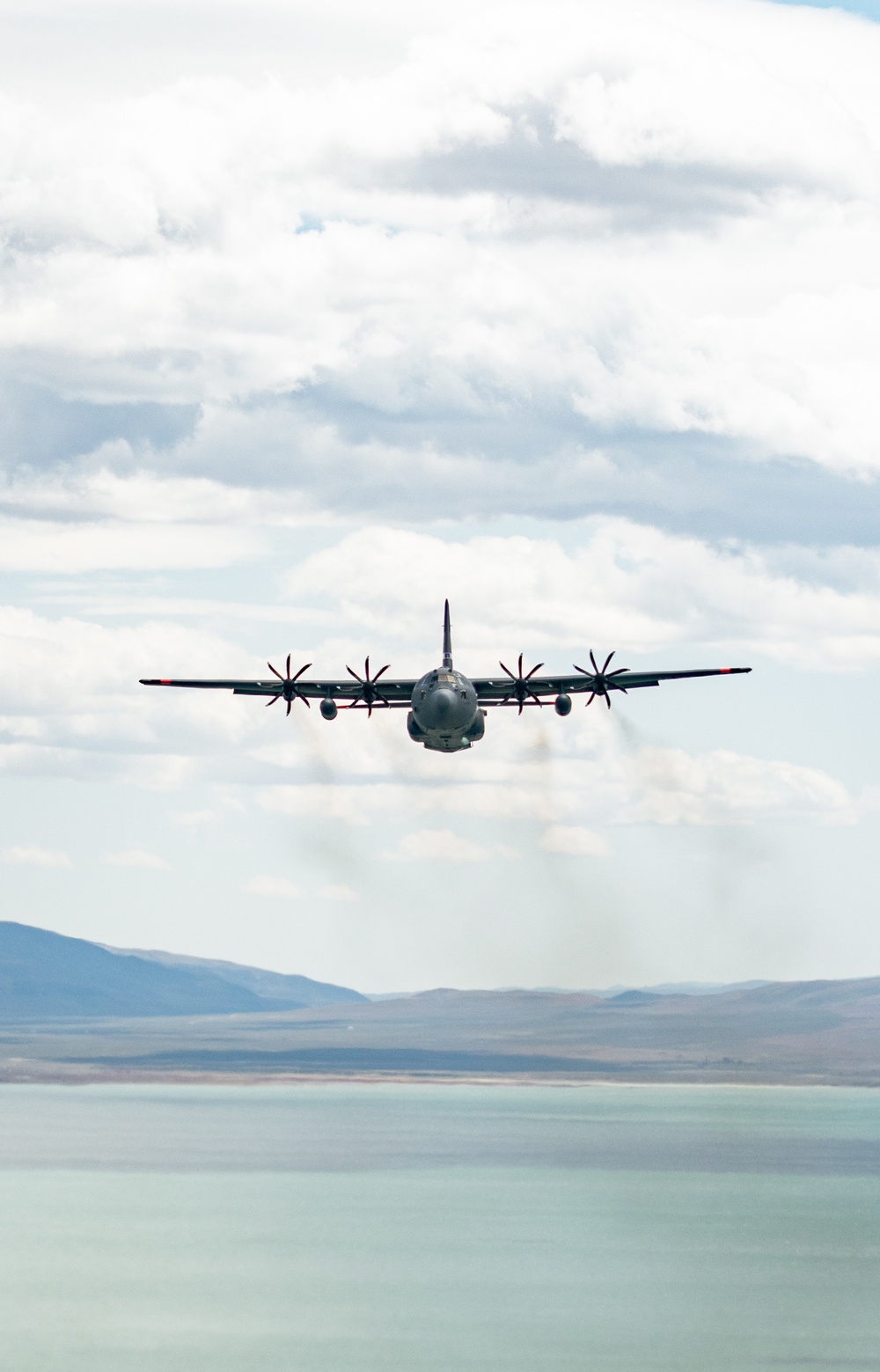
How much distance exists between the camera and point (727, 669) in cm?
14250

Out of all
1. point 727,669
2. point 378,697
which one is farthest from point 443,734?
point 727,669

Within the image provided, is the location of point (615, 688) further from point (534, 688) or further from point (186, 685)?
point (186, 685)

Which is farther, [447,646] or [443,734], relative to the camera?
[447,646]

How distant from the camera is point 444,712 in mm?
133875

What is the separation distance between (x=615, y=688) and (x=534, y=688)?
6.72m

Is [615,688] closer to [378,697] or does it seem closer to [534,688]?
[534,688]

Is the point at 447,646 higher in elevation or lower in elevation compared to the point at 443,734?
higher

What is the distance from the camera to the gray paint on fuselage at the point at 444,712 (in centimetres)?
13400

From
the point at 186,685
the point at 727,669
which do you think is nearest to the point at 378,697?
the point at 186,685

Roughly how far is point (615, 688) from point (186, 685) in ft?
119

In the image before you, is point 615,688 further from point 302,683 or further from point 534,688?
point 302,683

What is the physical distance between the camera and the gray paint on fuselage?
134 m

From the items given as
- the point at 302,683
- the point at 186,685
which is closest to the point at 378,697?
the point at 302,683

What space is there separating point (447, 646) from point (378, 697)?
7150mm
